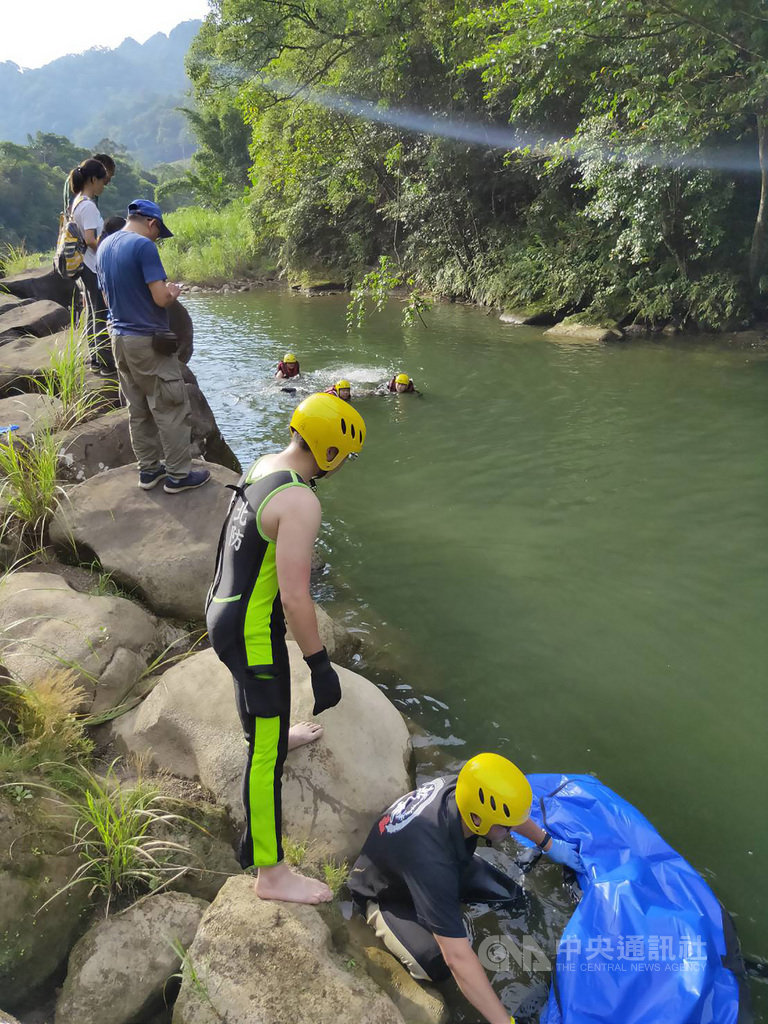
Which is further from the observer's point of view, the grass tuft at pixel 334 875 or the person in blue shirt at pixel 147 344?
the person in blue shirt at pixel 147 344

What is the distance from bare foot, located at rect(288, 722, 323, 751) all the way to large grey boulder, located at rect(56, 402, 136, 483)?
10.1 ft

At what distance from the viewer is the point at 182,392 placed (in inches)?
188

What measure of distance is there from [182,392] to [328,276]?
71.3 ft

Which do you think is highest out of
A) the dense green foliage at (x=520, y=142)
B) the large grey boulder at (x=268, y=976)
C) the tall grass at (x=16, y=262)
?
the dense green foliage at (x=520, y=142)

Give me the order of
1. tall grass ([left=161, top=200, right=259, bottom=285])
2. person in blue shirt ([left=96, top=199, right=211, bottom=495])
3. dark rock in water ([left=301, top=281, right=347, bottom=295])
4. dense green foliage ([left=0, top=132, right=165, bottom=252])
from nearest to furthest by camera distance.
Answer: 1. person in blue shirt ([left=96, top=199, right=211, bottom=495])
2. dark rock in water ([left=301, top=281, right=347, bottom=295])
3. tall grass ([left=161, top=200, right=259, bottom=285])
4. dense green foliage ([left=0, top=132, right=165, bottom=252])

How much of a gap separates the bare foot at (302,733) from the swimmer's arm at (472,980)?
41.0 inches

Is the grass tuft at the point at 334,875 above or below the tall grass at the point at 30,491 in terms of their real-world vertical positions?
below

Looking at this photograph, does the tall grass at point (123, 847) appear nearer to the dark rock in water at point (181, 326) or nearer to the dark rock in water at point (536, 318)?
the dark rock in water at point (181, 326)

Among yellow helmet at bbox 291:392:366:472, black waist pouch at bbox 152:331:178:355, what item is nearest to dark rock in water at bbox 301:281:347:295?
black waist pouch at bbox 152:331:178:355

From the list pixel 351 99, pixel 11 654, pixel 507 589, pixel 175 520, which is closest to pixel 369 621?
pixel 507 589

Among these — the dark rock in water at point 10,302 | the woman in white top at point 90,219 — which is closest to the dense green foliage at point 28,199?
the dark rock in water at point 10,302

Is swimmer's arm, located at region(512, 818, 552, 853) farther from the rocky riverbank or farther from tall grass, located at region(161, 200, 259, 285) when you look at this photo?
tall grass, located at region(161, 200, 259, 285)

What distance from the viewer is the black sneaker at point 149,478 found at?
5070mm

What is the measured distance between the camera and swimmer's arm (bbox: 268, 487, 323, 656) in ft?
8.00
